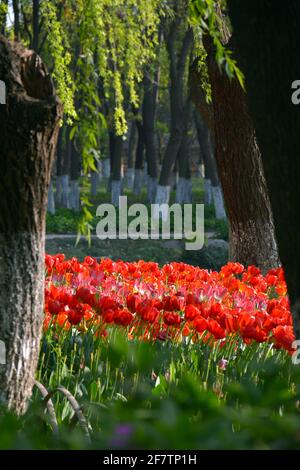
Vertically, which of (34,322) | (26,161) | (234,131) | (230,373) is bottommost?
(230,373)

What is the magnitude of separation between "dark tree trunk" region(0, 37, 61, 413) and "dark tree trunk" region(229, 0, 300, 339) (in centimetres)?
83

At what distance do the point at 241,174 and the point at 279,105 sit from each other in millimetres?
5942

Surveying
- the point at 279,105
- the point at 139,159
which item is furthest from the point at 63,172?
the point at 279,105

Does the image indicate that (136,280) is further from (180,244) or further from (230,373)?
(180,244)

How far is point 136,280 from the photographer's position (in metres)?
6.37

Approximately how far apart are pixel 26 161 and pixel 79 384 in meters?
1.10

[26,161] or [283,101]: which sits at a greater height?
[283,101]

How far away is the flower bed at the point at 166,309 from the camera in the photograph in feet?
14.9

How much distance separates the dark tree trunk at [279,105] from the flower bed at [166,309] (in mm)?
1093

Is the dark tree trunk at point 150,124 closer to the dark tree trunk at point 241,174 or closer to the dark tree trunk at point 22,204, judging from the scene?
the dark tree trunk at point 241,174

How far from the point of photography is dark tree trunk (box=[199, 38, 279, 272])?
30.4 feet

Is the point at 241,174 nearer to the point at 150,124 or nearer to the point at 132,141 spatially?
the point at 150,124
